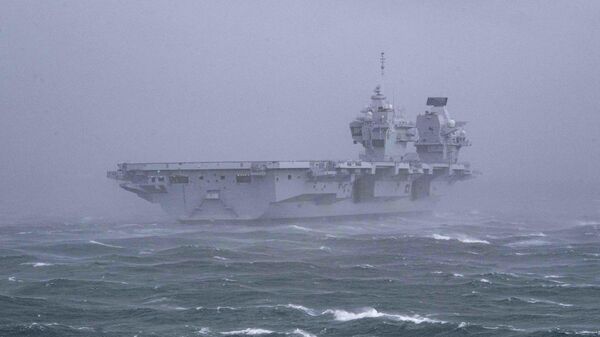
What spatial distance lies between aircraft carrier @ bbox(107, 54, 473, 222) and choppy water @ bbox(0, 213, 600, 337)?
7.70ft

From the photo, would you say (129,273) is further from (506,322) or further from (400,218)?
(400,218)

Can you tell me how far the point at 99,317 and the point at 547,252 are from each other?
70.1 ft

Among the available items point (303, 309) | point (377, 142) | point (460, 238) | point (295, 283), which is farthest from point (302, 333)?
point (377, 142)

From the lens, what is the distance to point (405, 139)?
191ft

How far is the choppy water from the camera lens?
65.0 feet

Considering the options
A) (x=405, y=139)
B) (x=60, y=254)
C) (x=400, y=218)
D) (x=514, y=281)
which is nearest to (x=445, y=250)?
(x=514, y=281)

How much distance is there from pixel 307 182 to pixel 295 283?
65.4 ft

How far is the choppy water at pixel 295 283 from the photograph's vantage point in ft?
65.0

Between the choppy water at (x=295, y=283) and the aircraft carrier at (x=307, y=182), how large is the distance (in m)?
2.35

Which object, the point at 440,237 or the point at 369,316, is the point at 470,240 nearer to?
the point at 440,237

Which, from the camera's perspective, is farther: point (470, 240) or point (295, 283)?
point (470, 240)

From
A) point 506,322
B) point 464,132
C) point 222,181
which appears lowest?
point 506,322

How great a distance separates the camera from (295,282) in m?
26.0

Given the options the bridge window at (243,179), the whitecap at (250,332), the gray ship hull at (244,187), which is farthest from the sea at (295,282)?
the bridge window at (243,179)
